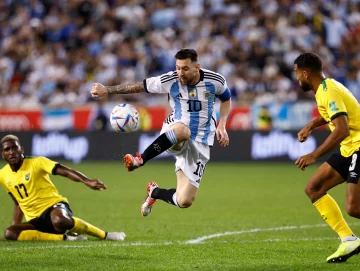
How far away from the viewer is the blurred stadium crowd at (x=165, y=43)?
72.2 feet

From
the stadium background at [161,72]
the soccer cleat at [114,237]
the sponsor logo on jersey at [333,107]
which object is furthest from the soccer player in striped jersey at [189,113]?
the stadium background at [161,72]

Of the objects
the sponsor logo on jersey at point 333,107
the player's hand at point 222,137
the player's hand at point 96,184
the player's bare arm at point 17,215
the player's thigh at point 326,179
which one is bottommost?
the player's bare arm at point 17,215

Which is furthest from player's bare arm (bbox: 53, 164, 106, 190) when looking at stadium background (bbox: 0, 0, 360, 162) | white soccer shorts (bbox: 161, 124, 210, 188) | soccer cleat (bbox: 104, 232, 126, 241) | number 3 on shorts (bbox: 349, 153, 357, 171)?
stadium background (bbox: 0, 0, 360, 162)

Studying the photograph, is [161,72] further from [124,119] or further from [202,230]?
[124,119]

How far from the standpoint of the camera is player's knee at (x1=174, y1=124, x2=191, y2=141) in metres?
8.16

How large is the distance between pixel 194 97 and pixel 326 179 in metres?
1.95

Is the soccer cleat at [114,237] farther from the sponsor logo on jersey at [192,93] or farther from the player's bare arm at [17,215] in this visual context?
the sponsor logo on jersey at [192,93]

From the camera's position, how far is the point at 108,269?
690cm

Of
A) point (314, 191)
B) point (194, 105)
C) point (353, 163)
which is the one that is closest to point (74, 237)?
point (194, 105)

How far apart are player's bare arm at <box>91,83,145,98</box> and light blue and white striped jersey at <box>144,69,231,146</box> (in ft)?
0.33

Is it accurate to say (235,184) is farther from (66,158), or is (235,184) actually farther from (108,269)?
(108,269)

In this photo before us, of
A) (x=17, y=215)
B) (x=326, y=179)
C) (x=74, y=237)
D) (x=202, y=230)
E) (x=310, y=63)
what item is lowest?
(x=202, y=230)

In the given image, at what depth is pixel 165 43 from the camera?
22.9 m

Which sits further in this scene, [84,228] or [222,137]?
[84,228]
